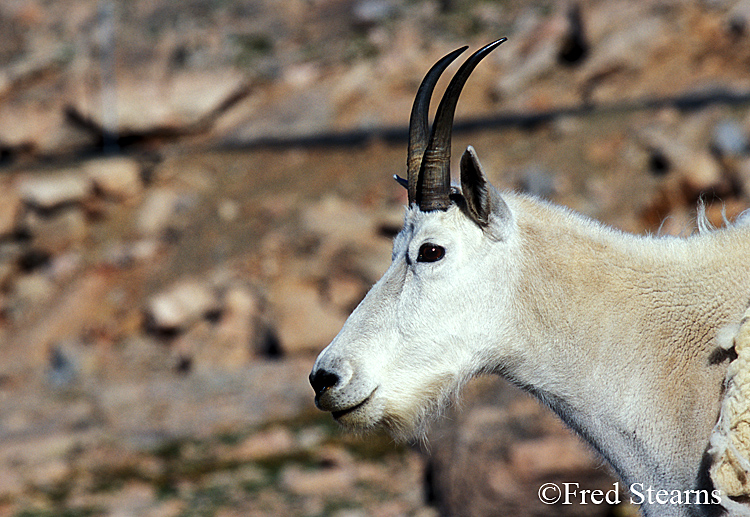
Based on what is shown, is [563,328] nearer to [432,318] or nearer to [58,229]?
[432,318]

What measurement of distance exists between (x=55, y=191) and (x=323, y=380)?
1860 cm

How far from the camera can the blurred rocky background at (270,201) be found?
8.99m

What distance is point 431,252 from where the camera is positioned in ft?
13.0

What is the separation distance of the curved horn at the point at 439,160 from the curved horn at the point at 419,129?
11 centimetres

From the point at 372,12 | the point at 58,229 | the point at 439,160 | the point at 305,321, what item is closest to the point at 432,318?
the point at 439,160

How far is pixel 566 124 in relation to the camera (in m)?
16.3

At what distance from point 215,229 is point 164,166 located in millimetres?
4449

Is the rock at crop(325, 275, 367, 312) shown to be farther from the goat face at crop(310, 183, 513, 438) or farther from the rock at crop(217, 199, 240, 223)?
the goat face at crop(310, 183, 513, 438)

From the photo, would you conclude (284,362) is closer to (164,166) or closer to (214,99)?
(164,166)

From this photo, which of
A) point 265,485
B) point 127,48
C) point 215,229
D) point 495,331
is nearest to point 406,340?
point 495,331

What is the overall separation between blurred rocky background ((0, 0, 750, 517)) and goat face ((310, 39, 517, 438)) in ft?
3.07

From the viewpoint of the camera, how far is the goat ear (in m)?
3.73

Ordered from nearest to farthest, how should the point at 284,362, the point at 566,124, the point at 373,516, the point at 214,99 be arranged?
the point at 373,516 < the point at 284,362 < the point at 566,124 < the point at 214,99

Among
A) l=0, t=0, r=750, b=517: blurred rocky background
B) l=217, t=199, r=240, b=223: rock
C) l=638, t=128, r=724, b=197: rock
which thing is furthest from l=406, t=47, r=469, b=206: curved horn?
l=217, t=199, r=240, b=223: rock
